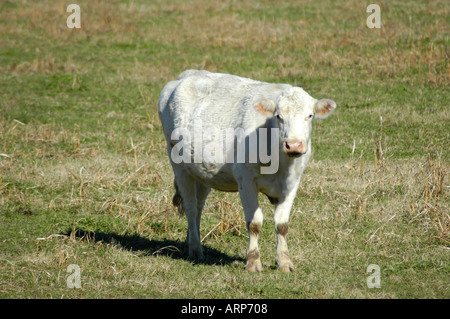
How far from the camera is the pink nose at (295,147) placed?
19.7 feet

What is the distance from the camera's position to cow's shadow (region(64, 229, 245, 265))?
7.59 metres

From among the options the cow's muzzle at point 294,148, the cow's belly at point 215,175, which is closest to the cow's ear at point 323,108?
the cow's muzzle at point 294,148

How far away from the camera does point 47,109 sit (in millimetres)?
14812

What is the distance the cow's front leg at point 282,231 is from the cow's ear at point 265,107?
103 cm

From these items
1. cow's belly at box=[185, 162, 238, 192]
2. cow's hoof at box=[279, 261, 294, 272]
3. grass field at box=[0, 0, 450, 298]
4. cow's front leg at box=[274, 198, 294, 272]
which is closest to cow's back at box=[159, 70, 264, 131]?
cow's belly at box=[185, 162, 238, 192]

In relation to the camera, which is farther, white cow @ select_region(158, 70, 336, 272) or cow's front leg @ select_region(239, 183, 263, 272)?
cow's front leg @ select_region(239, 183, 263, 272)

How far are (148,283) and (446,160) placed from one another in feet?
20.3

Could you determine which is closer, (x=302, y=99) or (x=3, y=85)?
(x=302, y=99)

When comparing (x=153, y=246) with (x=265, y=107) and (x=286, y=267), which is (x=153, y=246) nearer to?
(x=286, y=267)

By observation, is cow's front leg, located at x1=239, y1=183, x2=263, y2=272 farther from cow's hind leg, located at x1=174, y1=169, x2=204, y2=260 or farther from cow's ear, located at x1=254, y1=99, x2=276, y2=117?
cow's hind leg, located at x1=174, y1=169, x2=204, y2=260

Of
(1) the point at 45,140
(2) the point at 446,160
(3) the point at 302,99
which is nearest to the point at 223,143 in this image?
(3) the point at 302,99

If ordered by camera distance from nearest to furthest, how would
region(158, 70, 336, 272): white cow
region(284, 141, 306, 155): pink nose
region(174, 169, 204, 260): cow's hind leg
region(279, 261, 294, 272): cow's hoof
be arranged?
region(284, 141, 306, 155): pink nose → region(158, 70, 336, 272): white cow → region(279, 261, 294, 272): cow's hoof → region(174, 169, 204, 260): cow's hind leg

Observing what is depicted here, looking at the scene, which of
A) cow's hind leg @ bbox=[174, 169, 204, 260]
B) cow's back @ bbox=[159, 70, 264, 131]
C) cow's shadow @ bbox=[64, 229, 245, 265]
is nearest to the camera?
cow's back @ bbox=[159, 70, 264, 131]
